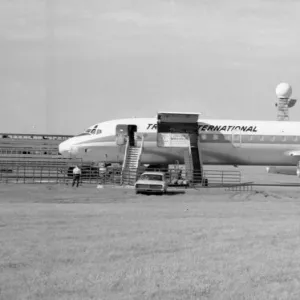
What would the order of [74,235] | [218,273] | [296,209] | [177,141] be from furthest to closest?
[177,141] → [296,209] → [74,235] → [218,273]

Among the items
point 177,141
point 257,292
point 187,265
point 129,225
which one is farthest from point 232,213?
point 177,141

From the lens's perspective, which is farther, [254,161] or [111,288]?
[254,161]

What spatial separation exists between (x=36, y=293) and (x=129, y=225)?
24.7 ft

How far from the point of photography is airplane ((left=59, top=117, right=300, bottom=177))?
4075cm

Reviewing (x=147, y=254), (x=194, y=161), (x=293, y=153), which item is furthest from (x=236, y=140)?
(x=147, y=254)

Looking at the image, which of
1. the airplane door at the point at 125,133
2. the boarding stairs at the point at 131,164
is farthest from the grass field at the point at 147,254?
the airplane door at the point at 125,133

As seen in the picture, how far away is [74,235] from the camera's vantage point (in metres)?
14.3

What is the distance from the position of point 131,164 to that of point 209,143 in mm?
5781

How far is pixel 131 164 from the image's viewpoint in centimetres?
3962

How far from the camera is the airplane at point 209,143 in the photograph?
→ 40.8 m

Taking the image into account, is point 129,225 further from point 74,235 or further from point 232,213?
point 232,213

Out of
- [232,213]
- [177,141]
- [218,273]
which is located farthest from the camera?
[177,141]

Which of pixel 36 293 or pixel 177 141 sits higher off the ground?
pixel 177 141

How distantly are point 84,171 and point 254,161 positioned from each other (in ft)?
40.0
